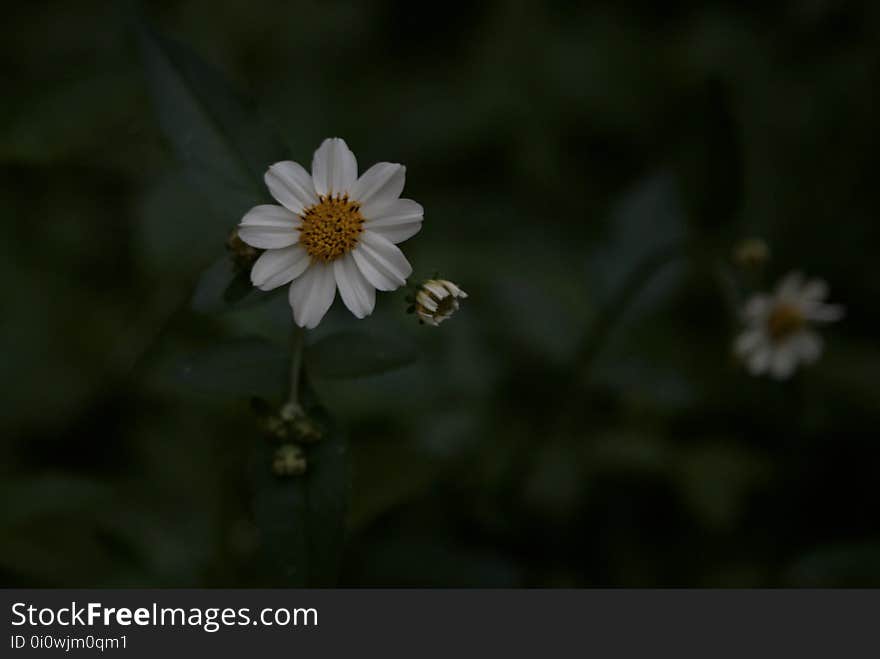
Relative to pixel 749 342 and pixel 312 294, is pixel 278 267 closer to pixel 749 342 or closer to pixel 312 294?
pixel 312 294

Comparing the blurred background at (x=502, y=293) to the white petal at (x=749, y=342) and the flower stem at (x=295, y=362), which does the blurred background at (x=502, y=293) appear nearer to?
the white petal at (x=749, y=342)

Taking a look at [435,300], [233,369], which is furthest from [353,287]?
[233,369]

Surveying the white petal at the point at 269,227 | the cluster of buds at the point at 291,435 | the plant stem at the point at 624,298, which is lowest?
the cluster of buds at the point at 291,435

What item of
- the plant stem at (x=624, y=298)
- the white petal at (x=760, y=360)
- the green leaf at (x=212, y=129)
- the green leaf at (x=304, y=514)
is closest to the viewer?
the green leaf at (x=304, y=514)

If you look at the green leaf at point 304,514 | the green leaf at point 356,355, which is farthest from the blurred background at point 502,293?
the green leaf at point 304,514

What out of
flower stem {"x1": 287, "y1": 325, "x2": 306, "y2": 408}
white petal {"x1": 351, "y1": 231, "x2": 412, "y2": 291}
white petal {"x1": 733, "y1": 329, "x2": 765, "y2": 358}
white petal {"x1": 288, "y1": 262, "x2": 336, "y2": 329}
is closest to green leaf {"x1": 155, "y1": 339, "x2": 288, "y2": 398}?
flower stem {"x1": 287, "y1": 325, "x2": 306, "y2": 408}

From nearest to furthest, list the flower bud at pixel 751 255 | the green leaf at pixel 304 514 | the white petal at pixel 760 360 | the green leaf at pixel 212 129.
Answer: the green leaf at pixel 304 514 → the green leaf at pixel 212 129 → the flower bud at pixel 751 255 → the white petal at pixel 760 360
